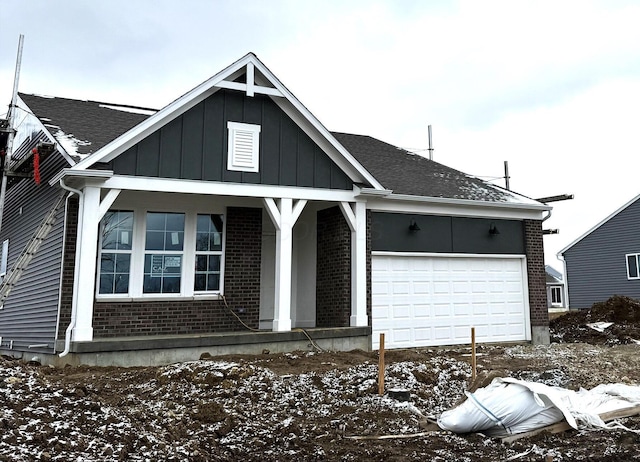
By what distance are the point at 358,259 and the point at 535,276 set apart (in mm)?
5029

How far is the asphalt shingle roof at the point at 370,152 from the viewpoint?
454 inches

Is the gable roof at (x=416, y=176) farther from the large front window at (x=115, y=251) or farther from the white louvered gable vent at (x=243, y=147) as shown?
the large front window at (x=115, y=251)

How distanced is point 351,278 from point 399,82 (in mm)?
9369

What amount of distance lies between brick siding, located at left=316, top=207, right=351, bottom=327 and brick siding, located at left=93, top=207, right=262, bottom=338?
1471mm

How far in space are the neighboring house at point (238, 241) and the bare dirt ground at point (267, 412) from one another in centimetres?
176

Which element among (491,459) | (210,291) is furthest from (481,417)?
(210,291)

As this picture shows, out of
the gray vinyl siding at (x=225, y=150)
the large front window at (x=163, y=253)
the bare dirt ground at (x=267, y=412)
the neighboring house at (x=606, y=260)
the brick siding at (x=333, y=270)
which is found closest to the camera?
the bare dirt ground at (x=267, y=412)

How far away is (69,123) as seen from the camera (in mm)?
11867

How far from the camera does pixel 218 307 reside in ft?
39.0

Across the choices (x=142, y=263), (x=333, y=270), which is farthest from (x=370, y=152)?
(x=142, y=263)

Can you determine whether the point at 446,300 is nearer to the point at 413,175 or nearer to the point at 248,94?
the point at 413,175

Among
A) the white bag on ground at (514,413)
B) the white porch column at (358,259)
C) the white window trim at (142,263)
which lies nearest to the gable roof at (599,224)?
the white porch column at (358,259)

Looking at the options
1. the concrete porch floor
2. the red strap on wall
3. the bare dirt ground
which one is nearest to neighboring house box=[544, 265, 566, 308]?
the bare dirt ground

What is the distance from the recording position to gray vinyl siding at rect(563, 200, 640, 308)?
25844mm
